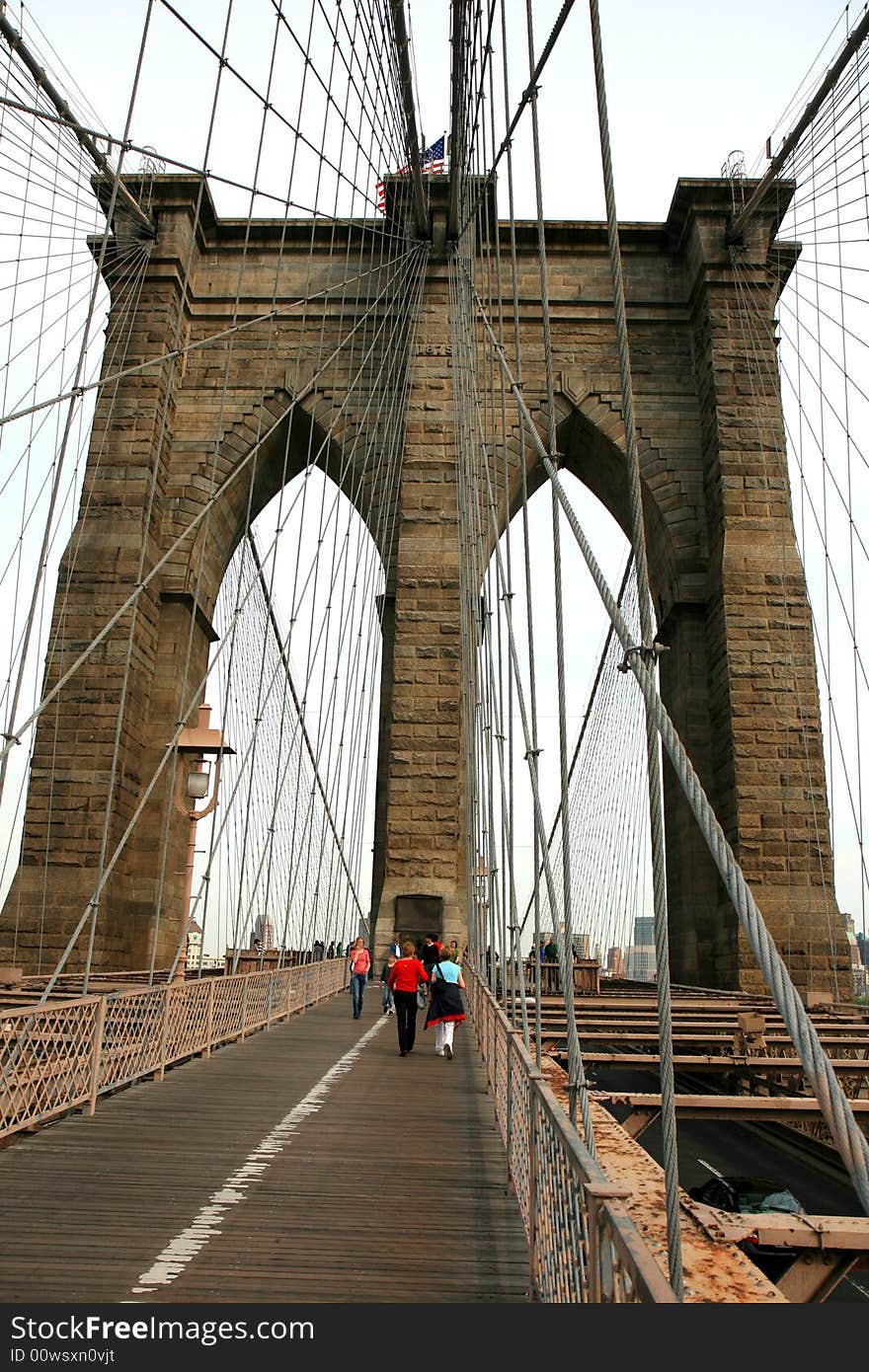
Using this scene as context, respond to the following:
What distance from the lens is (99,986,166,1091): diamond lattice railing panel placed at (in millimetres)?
5824

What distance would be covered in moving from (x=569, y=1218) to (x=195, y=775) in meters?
7.62

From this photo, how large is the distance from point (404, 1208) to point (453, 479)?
1458 cm

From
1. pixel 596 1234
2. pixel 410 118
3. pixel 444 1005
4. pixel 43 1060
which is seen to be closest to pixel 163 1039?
pixel 43 1060

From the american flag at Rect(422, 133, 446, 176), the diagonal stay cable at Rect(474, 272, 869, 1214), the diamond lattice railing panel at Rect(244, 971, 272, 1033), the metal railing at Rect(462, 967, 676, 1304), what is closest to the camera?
the diagonal stay cable at Rect(474, 272, 869, 1214)

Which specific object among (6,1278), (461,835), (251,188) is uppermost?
(251,188)

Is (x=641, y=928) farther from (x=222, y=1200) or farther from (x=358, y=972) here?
(x=222, y=1200)

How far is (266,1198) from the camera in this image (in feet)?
12.1

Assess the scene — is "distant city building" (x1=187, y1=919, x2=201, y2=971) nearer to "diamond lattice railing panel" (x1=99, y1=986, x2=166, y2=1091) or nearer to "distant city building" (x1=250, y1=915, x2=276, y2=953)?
"distant city building" (x1=250, y1=915, x2=276, y2=953)

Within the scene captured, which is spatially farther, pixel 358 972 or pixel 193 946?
pixel 193 946

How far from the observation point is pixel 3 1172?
13.1ft

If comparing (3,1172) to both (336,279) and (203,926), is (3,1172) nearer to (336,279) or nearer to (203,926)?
(203,926)

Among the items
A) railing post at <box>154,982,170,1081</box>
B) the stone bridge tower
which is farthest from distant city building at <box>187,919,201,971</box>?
railing post at <box>154,982,170,1081</box>

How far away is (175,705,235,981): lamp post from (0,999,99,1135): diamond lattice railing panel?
244cm

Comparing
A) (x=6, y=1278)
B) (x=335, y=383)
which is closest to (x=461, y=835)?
(x=335, y=383)
